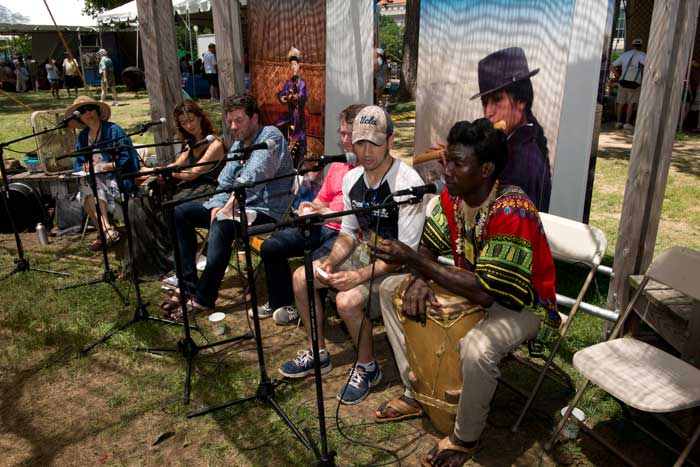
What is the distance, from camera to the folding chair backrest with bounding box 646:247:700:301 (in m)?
2.44

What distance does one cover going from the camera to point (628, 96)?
1043cm

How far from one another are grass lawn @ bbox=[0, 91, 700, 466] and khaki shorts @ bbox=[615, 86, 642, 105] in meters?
7.03

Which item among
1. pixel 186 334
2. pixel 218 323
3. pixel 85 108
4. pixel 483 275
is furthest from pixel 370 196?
pixel 85 108

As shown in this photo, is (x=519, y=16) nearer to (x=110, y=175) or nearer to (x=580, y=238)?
(x=580, y=238)

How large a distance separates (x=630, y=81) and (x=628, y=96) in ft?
1.10

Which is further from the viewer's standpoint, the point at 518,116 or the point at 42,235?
the point at 42,235

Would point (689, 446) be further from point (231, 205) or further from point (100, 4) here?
point (100, 4)

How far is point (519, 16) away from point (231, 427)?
9.60 ft

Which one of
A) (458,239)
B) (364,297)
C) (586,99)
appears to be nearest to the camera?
(458,239)

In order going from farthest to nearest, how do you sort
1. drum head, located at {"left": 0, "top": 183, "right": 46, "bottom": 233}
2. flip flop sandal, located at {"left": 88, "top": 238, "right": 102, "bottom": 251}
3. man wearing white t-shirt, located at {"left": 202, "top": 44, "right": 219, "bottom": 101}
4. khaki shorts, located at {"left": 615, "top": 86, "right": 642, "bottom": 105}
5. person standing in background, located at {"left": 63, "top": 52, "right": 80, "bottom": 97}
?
1. person standing in background, located at {"left": 63, "top": 52, "right": 80, "bottom": 97}
2. man wearing white t-shirt, located at {"left": 202, "top": 44, "right": 219, "bottom": 101}
3. khaki shorts, located at {"left": 615, "top": 86, "right": 642, "bottom": 105}
4. drum head, located at {"left": 0, "top": 183, "right": 46, "bottom": 233}
5. flip flop sandal, located at {"left": 88, "top": 238, "right": 102, "bottom": 251}

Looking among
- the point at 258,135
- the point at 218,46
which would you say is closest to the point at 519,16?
the point at 258,135

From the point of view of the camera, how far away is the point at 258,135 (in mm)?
4094

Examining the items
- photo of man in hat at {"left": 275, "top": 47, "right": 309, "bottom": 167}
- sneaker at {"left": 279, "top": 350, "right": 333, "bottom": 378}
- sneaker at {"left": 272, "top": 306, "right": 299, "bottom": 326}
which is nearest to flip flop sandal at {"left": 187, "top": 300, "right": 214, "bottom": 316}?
sneaker at {"left": 272, "top": 306, "right": 299, "bottom": 326}

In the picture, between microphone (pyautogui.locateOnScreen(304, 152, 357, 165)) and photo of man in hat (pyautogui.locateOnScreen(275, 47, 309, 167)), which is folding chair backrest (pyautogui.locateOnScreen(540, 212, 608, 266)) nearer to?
microphone (pyautogui.locateOnScreen(304, 152, 357, 165))
